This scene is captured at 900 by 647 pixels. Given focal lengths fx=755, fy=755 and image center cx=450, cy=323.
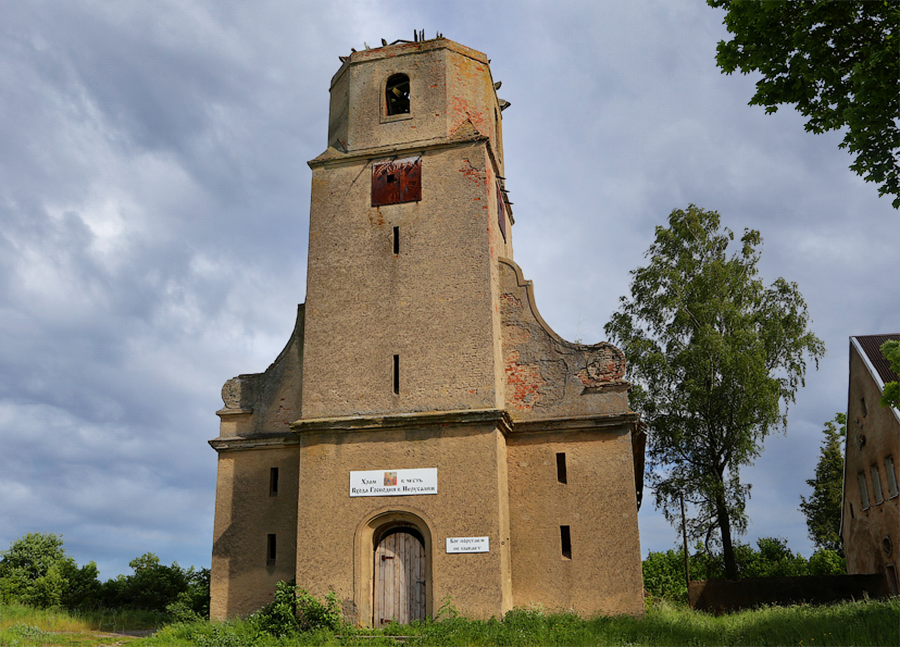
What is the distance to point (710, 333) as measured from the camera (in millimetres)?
26875

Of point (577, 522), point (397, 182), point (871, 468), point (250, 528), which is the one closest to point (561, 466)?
point (577, 522)

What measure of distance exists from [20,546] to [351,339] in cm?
1487

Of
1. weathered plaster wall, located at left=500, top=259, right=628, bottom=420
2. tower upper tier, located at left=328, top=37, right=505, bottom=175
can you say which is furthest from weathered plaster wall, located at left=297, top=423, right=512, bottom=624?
tower upper tier, located at left=328, top=37, right=505, bottom=175

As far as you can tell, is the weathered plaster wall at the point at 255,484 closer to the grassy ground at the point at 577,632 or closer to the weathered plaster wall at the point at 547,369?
the grassy ground at the point at 577,632

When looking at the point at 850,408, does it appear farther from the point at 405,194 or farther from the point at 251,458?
the point at 251,458

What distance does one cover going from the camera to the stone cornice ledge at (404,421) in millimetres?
16250

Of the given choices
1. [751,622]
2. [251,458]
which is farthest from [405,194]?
[751,622]

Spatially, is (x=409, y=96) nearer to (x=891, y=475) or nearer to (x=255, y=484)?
(x=255, y=484)

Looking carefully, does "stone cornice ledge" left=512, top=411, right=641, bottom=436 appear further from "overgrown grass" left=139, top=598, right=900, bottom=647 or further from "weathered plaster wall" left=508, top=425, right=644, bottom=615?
"overgrown grass" left=139, top=598, right=900, bottom=647

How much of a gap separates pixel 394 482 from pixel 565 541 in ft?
13.2

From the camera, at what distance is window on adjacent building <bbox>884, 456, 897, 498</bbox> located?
24.3 m

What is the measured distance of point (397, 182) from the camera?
1897 centimetres

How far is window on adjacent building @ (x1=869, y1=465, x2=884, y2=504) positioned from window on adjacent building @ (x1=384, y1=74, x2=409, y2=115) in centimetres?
2021

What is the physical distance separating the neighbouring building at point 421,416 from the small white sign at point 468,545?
3 centimetres
